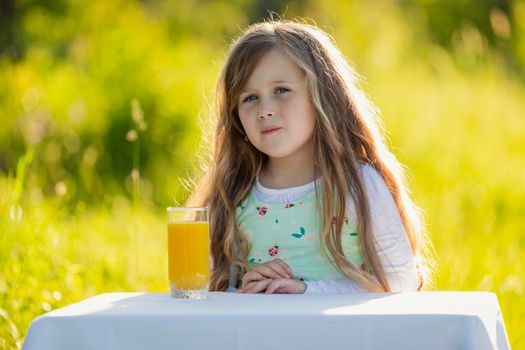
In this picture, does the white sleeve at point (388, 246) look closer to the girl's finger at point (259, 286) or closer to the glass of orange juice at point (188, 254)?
the girl's finger at point (259, 286)

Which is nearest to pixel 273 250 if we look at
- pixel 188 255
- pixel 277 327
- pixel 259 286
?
pixel 259 286

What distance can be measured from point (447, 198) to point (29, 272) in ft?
9.83

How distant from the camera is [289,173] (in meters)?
2.97

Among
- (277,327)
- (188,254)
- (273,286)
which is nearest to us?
(277,327)

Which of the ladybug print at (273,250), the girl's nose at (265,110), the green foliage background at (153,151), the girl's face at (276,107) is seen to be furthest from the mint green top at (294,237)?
the green foliage background at (153,151)

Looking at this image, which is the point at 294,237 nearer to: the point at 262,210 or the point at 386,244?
the point at 262,210

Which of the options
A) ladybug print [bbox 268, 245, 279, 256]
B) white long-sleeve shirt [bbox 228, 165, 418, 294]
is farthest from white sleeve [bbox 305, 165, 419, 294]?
ladybug print [bbox 268, 245, 279, 256]

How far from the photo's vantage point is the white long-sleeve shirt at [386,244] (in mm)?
2684

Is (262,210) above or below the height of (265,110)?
below

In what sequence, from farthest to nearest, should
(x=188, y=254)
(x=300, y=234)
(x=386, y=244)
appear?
1. (x=300, y=234)
2. (x=386, y=244)
3. (x=188, y=254)

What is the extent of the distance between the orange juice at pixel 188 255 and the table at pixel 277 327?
275mm

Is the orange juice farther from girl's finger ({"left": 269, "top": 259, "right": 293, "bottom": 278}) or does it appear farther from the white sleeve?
the white sleeve

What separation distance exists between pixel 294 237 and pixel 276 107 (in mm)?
374

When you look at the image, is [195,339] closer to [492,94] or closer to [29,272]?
[29,272]
